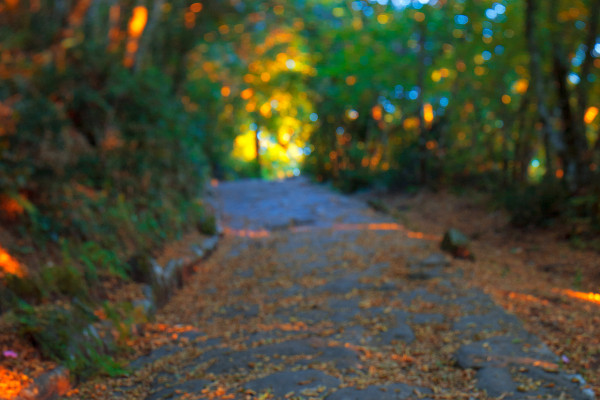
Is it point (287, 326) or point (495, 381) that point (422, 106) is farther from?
point (495, 381)

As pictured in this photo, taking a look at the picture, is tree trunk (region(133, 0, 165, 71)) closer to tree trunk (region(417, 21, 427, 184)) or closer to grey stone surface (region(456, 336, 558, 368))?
tree trunk (region(417, 21, 427, 184))

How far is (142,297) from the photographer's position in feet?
15.8

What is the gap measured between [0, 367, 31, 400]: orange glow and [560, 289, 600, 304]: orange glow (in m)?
4.50

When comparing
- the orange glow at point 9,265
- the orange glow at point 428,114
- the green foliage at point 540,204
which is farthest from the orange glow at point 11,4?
the orange glow at point 428,114

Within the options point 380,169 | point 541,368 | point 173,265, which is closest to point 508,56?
point 380,169

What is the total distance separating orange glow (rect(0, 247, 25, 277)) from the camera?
3897mm

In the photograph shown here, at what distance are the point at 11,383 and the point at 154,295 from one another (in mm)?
2301

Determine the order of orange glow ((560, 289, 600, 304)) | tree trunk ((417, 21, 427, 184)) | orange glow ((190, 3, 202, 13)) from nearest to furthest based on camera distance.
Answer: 1. orange glow ((560, 289, 600, 304))
2. orange glow ((190, 3, 202, 13))
3. tree trunk ((417, 21, 427, 184))

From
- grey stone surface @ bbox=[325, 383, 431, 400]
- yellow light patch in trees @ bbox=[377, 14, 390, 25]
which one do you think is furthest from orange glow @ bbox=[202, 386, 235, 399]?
yellow light patch in trees @ bbox=[377, 14, 390, 25]

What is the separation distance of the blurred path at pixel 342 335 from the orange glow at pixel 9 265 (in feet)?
3.62

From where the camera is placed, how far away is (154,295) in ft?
Result: 16.7

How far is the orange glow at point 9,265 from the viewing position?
3897 mm

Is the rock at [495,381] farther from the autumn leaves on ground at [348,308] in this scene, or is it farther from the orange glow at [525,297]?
the orange glow at [525,297]

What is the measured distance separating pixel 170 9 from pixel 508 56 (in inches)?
274
